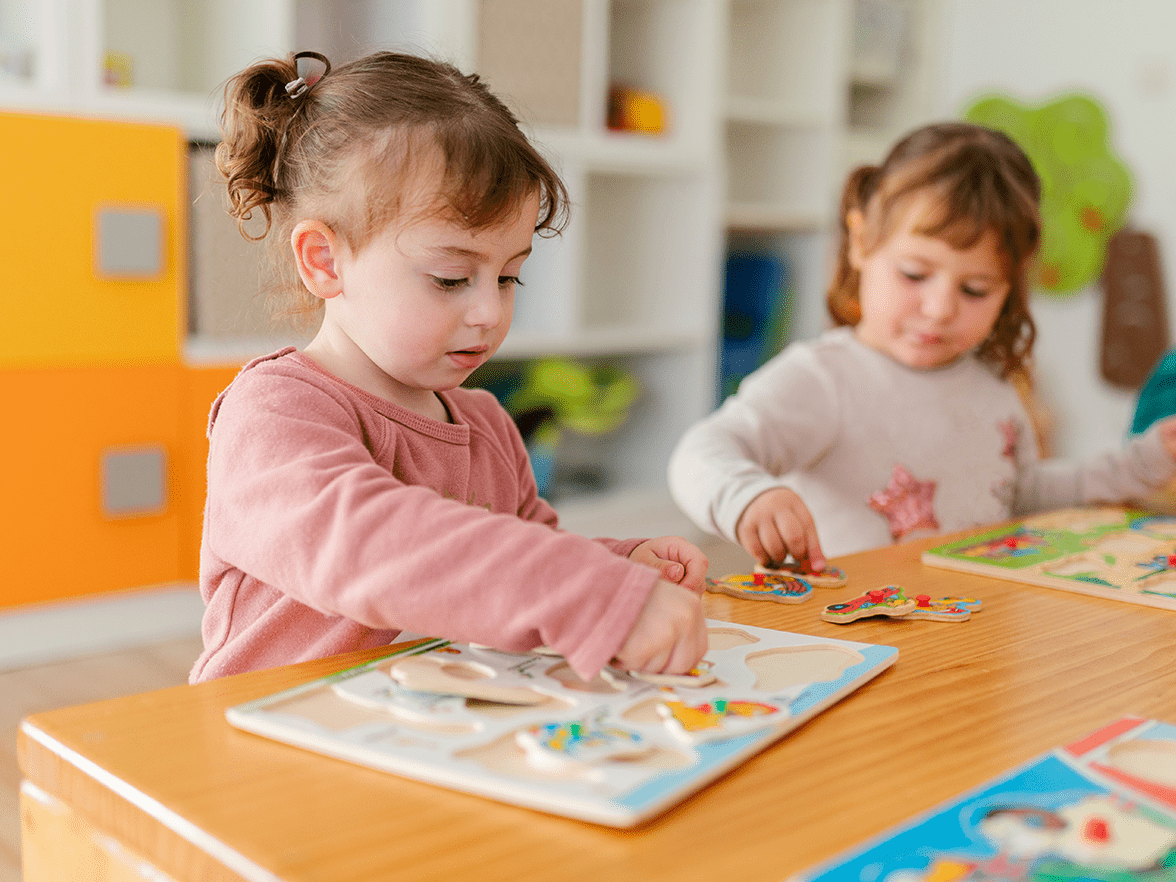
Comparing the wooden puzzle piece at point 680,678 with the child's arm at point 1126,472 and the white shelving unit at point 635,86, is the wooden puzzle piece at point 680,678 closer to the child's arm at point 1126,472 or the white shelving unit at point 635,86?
the child's arm at point 1126,472

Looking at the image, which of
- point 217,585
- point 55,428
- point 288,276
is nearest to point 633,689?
point 217,585

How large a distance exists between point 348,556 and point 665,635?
146mm

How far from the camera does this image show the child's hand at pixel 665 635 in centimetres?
51

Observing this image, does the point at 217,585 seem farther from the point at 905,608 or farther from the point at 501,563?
the point at 905,608

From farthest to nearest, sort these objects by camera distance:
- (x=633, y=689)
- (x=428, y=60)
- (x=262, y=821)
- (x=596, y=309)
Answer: (x=596, y=309)
(x=428, y=60)
(x=633, y=689)
(x=262, y=821)

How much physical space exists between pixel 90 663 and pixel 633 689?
1.70 meters

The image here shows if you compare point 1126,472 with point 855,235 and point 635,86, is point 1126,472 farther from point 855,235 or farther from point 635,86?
point 635,86

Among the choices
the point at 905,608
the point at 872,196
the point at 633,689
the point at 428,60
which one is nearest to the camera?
the point at 633,689

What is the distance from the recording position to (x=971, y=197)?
4.02 ft

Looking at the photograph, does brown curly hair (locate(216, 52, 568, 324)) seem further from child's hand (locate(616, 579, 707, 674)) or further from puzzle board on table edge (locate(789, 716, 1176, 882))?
A: puzzle board on table edge (locate(789, 716, 1176, 882))

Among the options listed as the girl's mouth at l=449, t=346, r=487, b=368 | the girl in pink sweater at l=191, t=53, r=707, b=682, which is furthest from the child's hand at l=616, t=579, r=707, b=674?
the girl's mouth at l=449, t=346, r=487, b=368

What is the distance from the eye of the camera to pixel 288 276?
2.70 ft

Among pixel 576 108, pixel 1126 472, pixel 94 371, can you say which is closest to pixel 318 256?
pixel 1126 472

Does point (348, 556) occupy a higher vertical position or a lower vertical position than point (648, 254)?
lower
